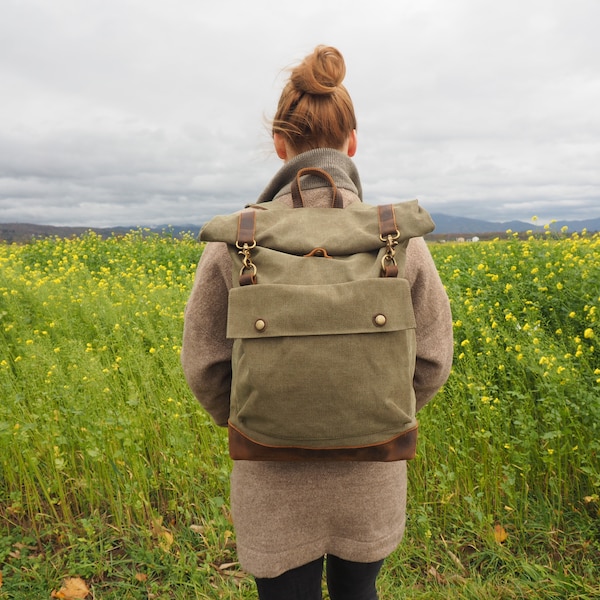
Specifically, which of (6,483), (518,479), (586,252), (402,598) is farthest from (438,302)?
(586,252)

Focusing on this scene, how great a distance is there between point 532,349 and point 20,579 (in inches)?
134

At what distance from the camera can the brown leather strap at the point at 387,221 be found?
130 cm

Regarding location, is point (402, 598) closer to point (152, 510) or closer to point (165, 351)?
point (152, 510)

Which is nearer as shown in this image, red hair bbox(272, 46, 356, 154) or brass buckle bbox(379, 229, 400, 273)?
brass buckle bbox(379, 229, 400, 273)

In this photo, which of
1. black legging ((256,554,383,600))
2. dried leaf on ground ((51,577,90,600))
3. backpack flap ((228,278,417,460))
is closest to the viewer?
backpack flap ((228,278,417,460))

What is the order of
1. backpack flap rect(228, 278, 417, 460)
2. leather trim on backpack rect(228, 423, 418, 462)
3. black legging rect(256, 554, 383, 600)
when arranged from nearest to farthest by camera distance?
backpack flap rect(228, 278, 417, 460), leather trim on backpack rect(228, 423, 418, 462), black legging rect(256, 554, 383, 600)

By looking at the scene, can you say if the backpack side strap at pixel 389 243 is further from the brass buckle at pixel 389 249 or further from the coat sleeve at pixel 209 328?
the coat sleeve at pixel 209 328

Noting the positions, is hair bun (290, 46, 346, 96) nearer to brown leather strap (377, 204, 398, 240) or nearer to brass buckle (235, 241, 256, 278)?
brown leather strap (377, 204, 398, 240)

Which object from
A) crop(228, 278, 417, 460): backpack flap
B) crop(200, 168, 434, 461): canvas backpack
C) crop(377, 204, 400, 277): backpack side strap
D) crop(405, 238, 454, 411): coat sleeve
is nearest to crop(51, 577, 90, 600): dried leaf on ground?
crop(200, 168, 434, 461): canvas backpack

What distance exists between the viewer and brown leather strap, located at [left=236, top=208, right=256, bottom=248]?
4.24ft

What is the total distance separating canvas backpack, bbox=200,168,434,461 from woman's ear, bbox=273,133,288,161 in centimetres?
31

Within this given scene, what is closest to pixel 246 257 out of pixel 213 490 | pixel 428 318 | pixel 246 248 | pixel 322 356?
pixel 246 248

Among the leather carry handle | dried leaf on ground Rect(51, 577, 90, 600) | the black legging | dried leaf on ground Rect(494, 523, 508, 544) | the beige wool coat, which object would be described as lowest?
dried leaf on ground Rect(51, 577, 90, 600)

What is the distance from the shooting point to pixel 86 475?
3.06 meters
